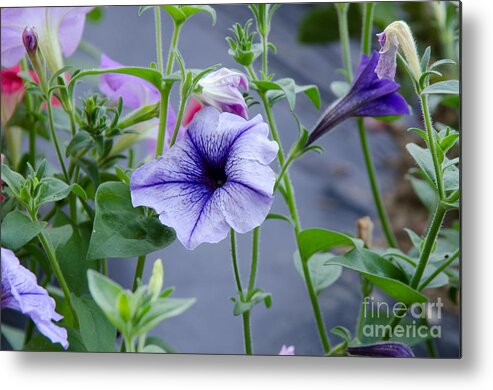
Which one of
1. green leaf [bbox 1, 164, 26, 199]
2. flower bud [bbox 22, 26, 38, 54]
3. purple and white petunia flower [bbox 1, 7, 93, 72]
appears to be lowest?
green leaf [bbox 1, 164, 26, 199]

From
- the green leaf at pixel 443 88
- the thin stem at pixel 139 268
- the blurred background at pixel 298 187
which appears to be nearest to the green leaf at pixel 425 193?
the blurred background at pixel 298 187

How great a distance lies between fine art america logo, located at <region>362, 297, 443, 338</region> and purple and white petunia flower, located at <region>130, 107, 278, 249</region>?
188mm

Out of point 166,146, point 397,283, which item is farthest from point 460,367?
point 166,146

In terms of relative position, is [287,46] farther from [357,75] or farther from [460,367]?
[460,367]

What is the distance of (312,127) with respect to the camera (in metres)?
0.89

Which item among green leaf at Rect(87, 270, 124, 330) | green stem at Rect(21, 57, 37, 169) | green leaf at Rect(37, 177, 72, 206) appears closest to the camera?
green leaf at Rect(87, 270, 124, 330)

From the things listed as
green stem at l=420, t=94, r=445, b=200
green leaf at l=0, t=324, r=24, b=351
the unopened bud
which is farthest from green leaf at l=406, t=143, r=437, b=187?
green leaf at l=0, t=324, r=24, b=351

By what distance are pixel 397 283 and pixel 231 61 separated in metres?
0.32

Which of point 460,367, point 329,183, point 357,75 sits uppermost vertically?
point 357,75

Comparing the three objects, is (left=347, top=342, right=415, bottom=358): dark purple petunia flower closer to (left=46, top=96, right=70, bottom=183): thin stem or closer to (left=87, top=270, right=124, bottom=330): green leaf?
(left=87, top=270, right=124, bottom=330): green leaf

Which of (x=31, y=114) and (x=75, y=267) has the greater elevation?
(x=31, y=114)

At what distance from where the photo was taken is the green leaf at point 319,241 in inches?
33.7

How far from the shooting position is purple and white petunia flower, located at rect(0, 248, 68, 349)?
33.5 inches

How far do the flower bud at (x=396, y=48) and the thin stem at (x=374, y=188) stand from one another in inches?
4.5
